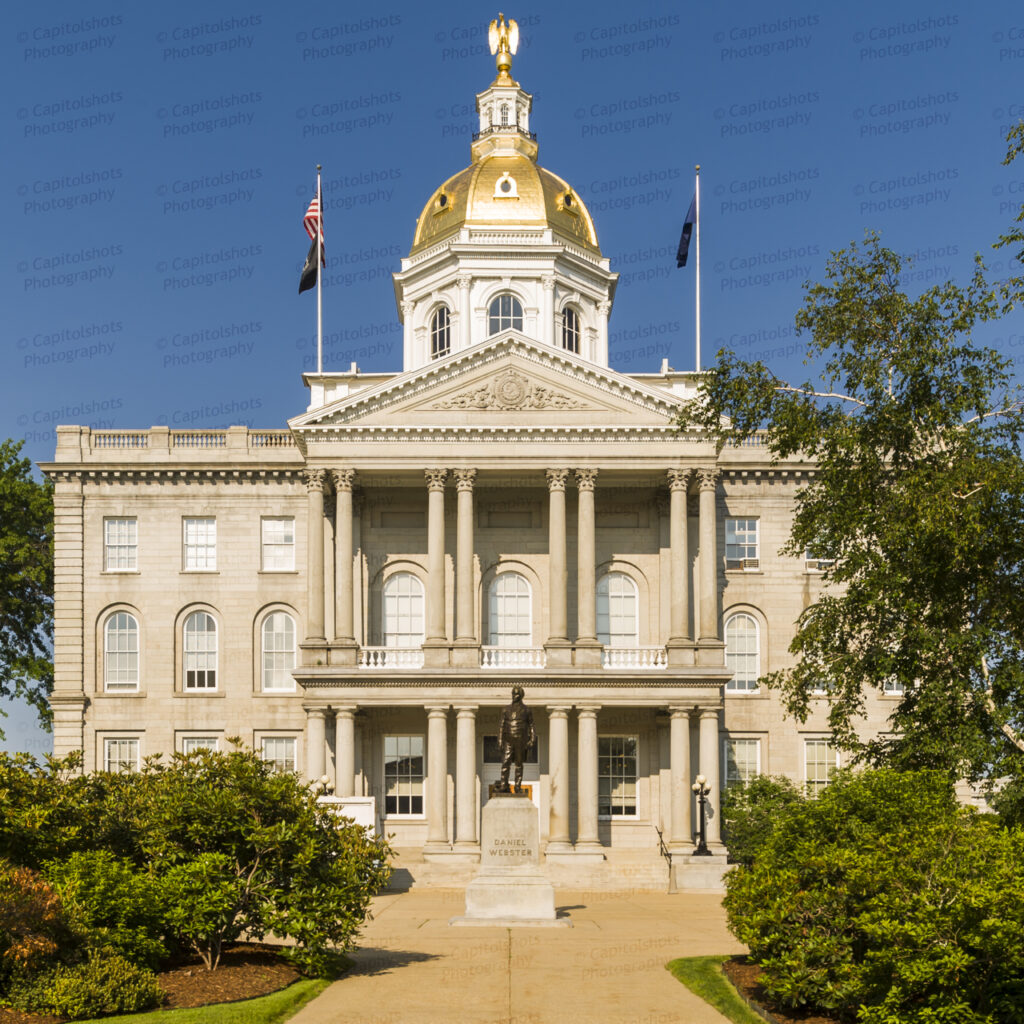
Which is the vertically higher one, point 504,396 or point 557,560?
point 504,396

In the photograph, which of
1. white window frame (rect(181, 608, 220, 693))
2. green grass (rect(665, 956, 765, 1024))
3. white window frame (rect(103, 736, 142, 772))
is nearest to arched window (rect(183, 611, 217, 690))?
white window frame (rect(181, 608, 220, 693))

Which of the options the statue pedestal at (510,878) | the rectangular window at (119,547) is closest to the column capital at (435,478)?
the rectangular window at (119,547)

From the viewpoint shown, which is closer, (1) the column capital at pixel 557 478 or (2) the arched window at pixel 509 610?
(1) the column capital at pixel 557 478

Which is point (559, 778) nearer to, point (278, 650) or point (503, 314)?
point (278, 650)

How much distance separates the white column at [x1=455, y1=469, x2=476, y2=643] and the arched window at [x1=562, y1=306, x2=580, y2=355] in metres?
13.3

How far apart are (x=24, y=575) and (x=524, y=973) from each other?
A: 4034 centimetres

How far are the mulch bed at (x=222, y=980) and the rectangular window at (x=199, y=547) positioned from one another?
3068cm

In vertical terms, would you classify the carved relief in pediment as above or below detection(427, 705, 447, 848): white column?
above

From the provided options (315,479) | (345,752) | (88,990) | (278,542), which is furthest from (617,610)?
(88,990)

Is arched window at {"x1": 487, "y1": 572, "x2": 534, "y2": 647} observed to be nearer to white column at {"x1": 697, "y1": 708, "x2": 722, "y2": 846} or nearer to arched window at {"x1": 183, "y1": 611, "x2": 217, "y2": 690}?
white column at {"x1": 697, "y1": 708, "x2": 722, "y2": 846}

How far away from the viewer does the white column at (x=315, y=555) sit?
48.3 metres

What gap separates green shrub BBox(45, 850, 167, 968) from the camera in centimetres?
2039

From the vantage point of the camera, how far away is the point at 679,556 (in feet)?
158

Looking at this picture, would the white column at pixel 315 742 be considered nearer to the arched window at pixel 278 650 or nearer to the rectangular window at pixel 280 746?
the rectangular window at pixel 280 746
